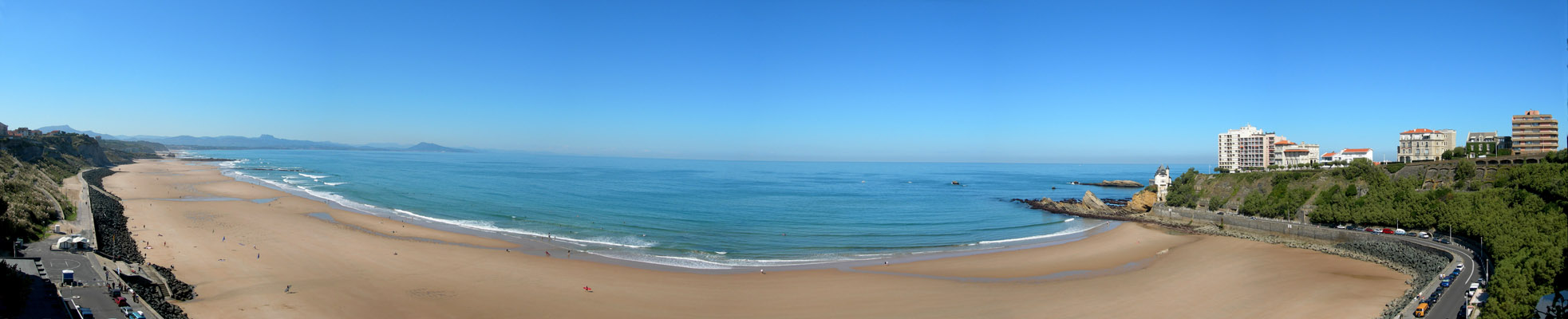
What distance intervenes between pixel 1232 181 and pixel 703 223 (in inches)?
1492

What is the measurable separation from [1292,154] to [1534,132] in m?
16.3

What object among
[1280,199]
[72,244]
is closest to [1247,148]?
[1280,199]

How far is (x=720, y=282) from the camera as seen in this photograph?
71.9ft

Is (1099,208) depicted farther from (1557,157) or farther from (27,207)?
(27,207)

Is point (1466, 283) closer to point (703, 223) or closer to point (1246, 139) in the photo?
point (703, 223)

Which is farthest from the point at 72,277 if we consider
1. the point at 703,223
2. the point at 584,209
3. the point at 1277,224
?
the point at 1277,224

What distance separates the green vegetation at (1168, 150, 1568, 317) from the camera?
48.7 feet

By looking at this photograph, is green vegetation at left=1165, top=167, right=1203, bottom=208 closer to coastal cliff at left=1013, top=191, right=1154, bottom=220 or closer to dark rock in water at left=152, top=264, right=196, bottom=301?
coastal cliff at left=1013, top=191, right=1154, bottom=220

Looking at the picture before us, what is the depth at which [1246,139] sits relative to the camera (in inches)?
2943

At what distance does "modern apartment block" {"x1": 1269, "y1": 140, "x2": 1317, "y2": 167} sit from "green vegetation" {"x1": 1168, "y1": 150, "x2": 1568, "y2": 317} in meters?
25.1

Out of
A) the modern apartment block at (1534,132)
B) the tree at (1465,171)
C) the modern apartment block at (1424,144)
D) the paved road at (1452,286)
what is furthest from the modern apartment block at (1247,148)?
the paved road at (1452,286)

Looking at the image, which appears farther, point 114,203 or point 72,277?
point 114,203

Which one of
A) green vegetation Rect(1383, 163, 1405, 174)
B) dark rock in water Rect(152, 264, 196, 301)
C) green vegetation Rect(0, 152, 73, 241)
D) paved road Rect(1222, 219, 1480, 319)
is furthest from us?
green vegetation Rect(1383, 163, 1405, 174)

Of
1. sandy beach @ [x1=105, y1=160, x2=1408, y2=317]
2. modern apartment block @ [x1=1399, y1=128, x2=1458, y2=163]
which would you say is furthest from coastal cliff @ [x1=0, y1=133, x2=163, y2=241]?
modern apartment block @ [x1=1399, y1=128, x2=1458, y2=163]
